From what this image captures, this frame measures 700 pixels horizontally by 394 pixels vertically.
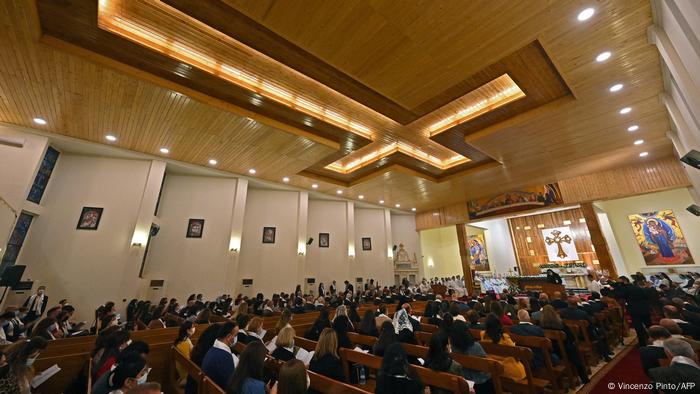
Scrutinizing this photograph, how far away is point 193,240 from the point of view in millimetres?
9320

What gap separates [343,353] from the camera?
309cm

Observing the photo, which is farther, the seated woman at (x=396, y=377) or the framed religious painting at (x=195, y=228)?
the framed religious painting at (x=195, y=228)

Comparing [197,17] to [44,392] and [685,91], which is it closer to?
[44,392]

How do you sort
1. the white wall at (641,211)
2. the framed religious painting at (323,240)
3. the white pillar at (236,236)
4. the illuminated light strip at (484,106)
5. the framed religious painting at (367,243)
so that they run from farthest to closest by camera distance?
the framed religious painting at (367,243) < the framed religious painting at (323,240) < the white wall at (641,211) < the white pillar at (236,236) < the illuminated light strip at (484,106)

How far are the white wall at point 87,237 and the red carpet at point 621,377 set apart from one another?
1005 cm

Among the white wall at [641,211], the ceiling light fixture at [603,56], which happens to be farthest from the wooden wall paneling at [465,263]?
the ceiling light fixture at [603,56]

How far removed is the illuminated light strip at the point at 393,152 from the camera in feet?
27.7

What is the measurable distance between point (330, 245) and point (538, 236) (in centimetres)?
1504

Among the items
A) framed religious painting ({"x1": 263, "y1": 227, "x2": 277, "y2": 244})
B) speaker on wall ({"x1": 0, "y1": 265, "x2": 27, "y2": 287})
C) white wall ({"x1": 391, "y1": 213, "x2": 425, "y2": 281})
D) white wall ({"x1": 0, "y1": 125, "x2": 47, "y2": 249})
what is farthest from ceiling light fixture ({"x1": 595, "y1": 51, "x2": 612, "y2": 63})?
white wall ({"x1": 391, "y1": 213, "x2": 425, "y2": 281})

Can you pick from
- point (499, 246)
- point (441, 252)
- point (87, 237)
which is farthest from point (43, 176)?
point (499, 246)

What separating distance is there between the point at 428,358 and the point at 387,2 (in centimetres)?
425

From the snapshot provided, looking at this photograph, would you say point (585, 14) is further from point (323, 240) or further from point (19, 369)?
point (323, 240)

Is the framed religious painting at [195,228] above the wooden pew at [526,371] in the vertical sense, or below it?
above

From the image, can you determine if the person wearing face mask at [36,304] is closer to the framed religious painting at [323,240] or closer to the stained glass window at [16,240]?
the stained glass window at [16,240]
